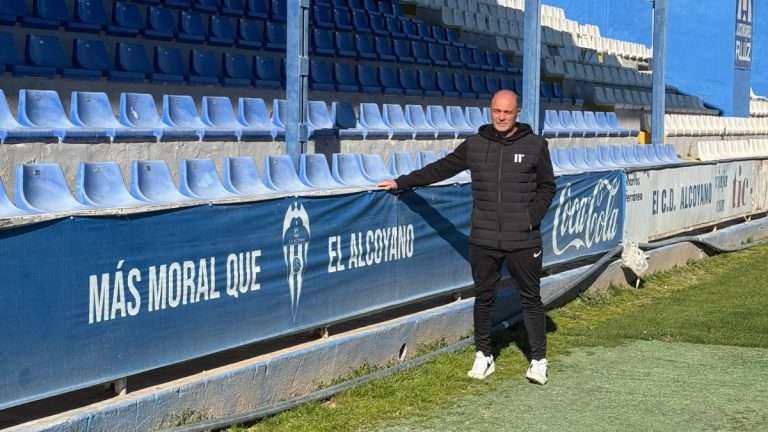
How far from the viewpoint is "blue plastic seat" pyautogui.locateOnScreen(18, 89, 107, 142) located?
9305 millimetres

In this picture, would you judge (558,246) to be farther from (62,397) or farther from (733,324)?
(62,397)

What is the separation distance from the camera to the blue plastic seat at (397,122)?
567 inches

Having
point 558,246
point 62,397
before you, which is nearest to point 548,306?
point 558,246

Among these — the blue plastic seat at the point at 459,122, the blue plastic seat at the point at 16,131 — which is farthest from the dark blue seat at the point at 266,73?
the blue plastic seat at the point at 16,131

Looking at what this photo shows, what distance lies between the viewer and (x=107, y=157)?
32.1 feet

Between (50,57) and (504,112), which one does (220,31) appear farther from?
(504,112)

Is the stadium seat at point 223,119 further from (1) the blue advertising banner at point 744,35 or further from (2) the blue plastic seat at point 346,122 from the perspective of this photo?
(1) the blue advertising banner at point 744,35

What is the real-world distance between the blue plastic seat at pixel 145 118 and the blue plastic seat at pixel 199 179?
8.08 ft

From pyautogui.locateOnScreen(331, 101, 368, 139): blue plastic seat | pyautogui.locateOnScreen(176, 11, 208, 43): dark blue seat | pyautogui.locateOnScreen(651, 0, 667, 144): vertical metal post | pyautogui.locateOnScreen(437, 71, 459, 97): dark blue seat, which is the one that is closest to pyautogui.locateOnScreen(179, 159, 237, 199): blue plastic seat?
pyautogui.locateOnScreen(331, 101, 368, 139): blue plastic seat

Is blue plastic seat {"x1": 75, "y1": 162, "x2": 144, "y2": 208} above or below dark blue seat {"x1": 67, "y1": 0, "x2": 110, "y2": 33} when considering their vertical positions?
below

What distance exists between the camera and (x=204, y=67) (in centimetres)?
1305

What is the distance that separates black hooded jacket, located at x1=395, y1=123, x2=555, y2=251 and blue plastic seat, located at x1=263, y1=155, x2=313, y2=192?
1.77m

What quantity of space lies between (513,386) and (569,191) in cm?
368

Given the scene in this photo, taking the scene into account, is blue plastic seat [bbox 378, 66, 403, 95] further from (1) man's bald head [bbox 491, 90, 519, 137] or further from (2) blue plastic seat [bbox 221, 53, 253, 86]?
(1) man's bald head [bbox 491, 90, 519, 137]
